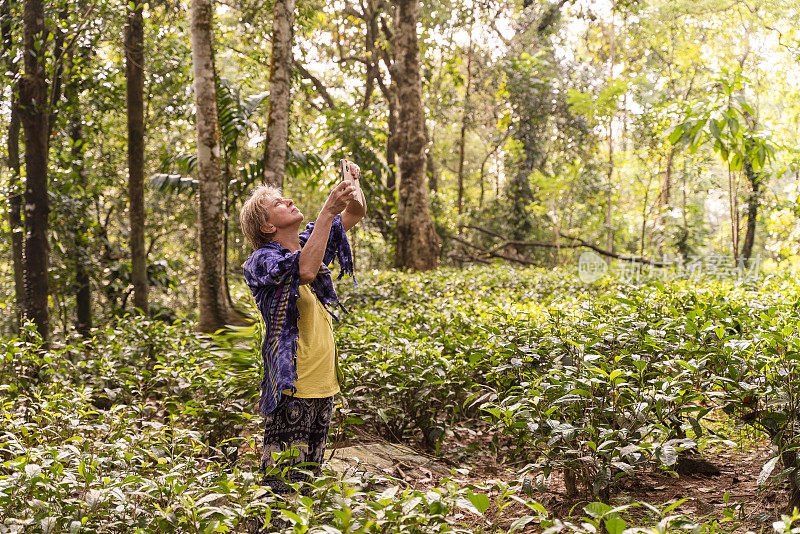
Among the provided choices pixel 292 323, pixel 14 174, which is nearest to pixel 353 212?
pixel 292 323

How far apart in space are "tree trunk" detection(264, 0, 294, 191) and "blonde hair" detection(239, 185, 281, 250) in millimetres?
4071

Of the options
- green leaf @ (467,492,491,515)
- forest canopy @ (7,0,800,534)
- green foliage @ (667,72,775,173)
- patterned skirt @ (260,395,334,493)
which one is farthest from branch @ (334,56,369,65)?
green leaf @ (467,492,491,515)

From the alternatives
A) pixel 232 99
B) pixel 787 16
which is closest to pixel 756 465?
pixel 232 99

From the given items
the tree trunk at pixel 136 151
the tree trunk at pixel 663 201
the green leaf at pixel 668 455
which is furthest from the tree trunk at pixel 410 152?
the green leaf at pixel 668 455

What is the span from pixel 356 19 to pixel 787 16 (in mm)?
10118

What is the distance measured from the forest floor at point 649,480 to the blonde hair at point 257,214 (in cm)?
121

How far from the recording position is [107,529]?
91.4 inches

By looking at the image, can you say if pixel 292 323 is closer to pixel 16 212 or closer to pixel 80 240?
pixel 16 212

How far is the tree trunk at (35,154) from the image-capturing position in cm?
542

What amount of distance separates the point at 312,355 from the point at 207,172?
437 cm

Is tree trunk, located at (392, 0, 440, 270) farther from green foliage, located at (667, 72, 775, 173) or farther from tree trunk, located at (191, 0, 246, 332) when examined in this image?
green foliage, located at (667, 72, 775, 173)

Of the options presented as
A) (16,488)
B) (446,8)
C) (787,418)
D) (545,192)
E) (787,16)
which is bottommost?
(16,488)

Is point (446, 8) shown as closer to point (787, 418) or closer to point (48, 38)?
point (48, 38)

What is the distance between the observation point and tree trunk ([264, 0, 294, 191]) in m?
7.11
